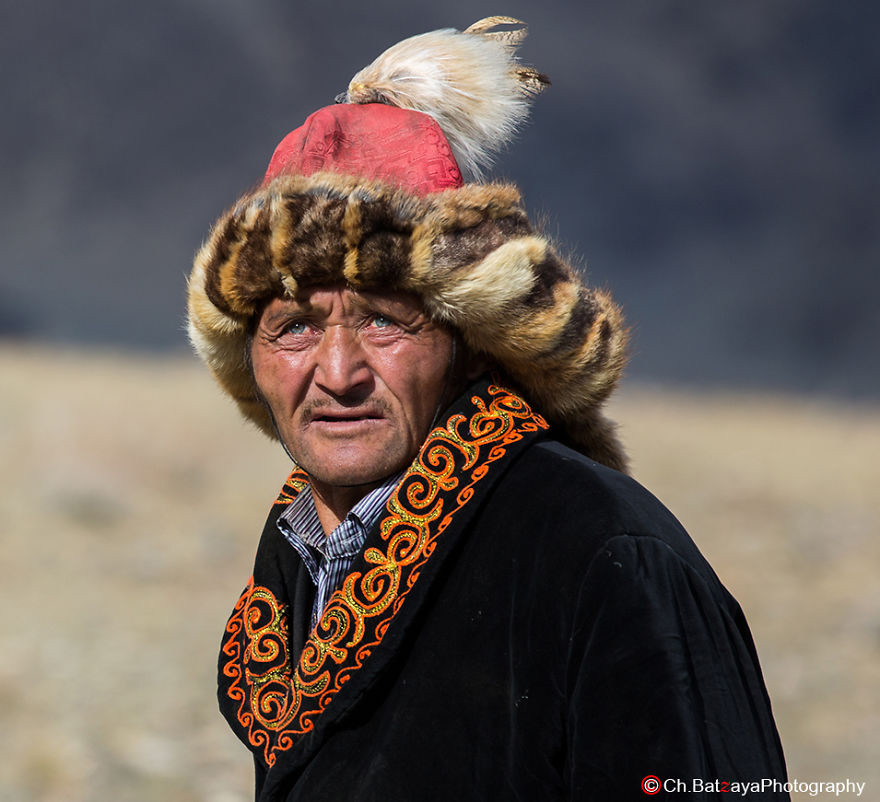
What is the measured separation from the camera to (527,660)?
56.5 inches

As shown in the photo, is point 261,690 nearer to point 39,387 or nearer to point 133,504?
point 133,504

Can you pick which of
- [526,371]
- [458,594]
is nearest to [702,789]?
[458,594]

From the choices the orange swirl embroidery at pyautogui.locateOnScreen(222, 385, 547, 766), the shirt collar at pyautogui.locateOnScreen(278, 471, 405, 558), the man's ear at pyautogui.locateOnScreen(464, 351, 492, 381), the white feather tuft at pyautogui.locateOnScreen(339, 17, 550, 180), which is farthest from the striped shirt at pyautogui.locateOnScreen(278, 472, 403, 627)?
the white feather tuft at pyautogui.locateOnScreen(339, 17, 550, 180)

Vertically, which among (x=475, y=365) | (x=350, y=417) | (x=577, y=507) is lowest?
(x=577, y=507)

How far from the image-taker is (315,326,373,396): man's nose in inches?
67.3

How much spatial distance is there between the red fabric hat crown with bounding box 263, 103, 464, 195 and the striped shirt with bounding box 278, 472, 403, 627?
1.68 ft

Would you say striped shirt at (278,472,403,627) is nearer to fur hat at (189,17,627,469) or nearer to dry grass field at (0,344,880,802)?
fur hat at (189,17,627,469)

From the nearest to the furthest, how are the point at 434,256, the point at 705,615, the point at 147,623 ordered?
the point at 705,615
the point at 434,256
the point at 147,623

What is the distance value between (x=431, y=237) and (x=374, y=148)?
249 millimetres

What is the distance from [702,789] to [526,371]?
761 mm

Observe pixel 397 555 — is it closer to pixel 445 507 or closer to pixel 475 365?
pixel 445 507

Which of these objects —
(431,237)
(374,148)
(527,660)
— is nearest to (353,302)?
(431,237)

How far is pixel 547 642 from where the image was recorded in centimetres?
142

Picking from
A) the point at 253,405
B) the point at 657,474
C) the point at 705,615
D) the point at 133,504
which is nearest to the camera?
the point at 705,615
